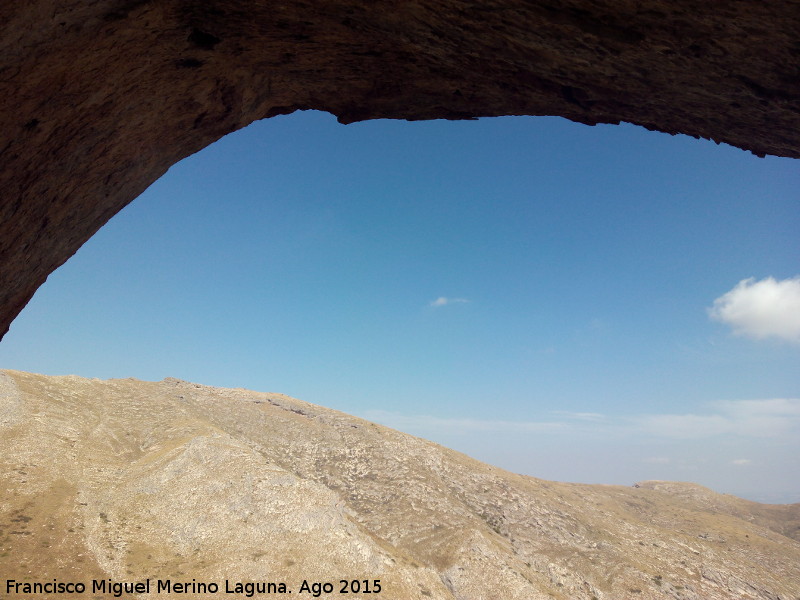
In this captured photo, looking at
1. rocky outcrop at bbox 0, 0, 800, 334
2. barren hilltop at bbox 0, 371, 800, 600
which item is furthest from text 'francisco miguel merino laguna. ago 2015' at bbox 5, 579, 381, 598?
rocky outcrop at bbox 0, 0, 800, 334

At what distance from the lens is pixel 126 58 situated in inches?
494

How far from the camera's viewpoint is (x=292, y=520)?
4650cm

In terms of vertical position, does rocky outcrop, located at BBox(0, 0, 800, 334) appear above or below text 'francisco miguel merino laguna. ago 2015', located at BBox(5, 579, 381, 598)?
above

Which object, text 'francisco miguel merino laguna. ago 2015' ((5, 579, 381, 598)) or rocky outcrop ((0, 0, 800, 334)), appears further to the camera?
text 'francisco miguel merino laguna. ago 2015' ((5, 579, 381, 598))

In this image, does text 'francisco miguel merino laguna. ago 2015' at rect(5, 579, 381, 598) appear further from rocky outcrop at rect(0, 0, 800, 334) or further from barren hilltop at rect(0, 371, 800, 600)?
rocky outcrop at rect(0, 0, 800, 334)

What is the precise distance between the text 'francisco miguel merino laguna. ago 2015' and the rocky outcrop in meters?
26.7

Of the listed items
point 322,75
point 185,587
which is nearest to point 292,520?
point 185,587

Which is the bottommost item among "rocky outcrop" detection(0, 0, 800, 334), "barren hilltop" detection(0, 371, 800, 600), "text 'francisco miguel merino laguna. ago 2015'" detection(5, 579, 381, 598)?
"text 'francisco miguel merino laguna. ago 2015'" detection(5, 579, 381, 598)

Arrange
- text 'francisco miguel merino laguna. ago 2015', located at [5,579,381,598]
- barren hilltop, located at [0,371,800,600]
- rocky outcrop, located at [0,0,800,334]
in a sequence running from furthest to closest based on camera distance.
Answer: barren hilltop, located at [0,371,800,600] → text 'francisco miguel merino laguna. ago 2015', located at [5,579,381,598] → rocky outcrop, located at [0,0,800,334]

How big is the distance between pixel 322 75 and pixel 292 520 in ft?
147

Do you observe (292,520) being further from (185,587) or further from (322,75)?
(322,75)

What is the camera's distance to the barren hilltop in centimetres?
3859

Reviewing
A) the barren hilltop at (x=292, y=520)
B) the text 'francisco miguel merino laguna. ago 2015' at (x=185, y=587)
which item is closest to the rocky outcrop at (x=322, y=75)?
the text 'francisco miguel merino laguna. ago 2015' at (x=185, y=587)

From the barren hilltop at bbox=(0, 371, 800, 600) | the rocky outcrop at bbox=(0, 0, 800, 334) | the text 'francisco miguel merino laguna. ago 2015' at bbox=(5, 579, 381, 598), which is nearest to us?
the rocky outcrop at bbox=(0, 0, 800, 334)
